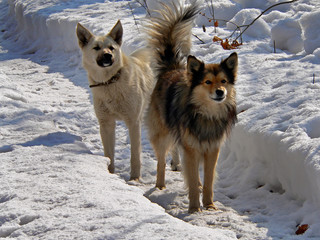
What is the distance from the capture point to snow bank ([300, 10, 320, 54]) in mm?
6754

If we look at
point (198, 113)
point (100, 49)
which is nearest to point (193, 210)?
point (198, 113)

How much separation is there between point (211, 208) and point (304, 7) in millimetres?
6185

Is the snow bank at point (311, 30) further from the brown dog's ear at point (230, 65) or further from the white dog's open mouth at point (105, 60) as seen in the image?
the white dog's open mouth at point (105, 60)

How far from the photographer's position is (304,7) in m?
9.04

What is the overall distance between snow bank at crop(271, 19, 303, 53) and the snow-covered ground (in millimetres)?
17

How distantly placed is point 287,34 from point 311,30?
75 centimetres

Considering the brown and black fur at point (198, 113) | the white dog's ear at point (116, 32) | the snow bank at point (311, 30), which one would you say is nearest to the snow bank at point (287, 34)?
the snow bank at point (311, 30)

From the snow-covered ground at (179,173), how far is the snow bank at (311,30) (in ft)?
0.05

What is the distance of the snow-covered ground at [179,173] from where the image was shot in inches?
120

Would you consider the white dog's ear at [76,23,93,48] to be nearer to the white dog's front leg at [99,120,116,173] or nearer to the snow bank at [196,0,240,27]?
the white dog's front leg at [99,120,116,173]

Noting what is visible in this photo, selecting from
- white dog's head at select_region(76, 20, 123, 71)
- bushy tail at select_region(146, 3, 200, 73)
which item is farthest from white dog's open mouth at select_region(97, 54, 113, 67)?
bushy tail at select_region(146, 3, 200, 73)

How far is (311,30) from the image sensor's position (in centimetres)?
684

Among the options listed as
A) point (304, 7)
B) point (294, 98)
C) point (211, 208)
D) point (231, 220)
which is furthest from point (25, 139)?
point (304, 7)

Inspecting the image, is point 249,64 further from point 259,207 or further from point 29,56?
point 29,56
